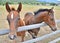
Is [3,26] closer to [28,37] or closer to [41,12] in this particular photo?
[28,37]

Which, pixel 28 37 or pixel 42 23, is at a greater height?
pixel 42 23

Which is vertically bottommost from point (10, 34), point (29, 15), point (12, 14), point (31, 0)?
point (31, 0)

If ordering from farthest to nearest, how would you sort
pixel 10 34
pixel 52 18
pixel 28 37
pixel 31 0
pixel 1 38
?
1. pixel 31 0
2. pixel 28 37
3. pixel 1 38
4. pixel 52 18
5. pixel 10 34

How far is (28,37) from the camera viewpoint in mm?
8156

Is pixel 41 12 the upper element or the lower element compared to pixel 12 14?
lower

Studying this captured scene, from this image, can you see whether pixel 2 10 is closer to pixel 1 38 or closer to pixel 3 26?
pixel 3 26

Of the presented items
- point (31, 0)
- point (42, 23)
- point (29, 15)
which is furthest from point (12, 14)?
point (31, 0)

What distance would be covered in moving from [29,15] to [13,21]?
100 inches

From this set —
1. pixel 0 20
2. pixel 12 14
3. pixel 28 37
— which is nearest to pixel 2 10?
pixel 0 20

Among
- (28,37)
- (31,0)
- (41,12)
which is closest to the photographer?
(41,12)

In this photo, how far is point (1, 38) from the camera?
7.66 m

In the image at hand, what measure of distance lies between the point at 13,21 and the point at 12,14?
0.17 meters

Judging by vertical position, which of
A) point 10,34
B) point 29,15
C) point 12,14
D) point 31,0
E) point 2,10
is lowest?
point 31,0

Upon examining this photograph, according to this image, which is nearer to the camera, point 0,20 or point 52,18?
point 52,18
